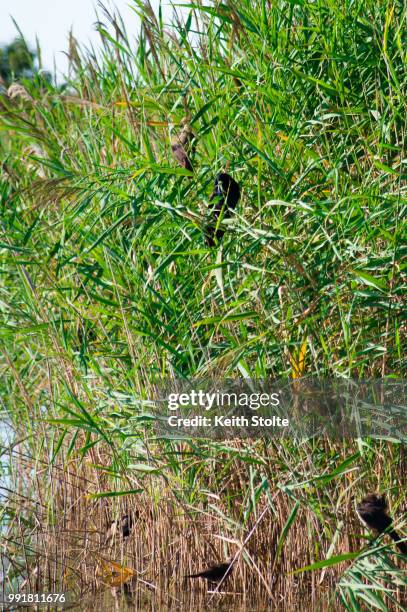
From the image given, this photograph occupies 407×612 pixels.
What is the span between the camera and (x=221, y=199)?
2926 mm

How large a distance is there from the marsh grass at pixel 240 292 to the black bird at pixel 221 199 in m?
0.05

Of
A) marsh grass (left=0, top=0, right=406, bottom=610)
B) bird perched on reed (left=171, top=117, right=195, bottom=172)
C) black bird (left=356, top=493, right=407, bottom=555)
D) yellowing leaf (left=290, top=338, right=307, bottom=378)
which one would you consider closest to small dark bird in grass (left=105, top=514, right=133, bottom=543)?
marsh grass (left=0, top=0, right=406, bottom=610)

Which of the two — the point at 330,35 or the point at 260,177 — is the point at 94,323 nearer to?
the point at 260,177

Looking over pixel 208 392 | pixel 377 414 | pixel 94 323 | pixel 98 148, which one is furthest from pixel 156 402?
pixel 98 148

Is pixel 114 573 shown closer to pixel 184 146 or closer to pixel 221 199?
pixel 221 199

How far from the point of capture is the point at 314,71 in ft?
11.0

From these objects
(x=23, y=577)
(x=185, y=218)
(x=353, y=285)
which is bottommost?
(x=23, y=577)

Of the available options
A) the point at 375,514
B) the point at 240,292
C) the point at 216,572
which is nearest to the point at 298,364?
the point at 240,292

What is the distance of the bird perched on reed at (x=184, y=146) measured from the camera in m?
3.05

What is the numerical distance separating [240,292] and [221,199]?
0.32m

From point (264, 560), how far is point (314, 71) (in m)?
1.85

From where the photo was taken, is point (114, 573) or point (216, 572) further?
point (114, 573)
